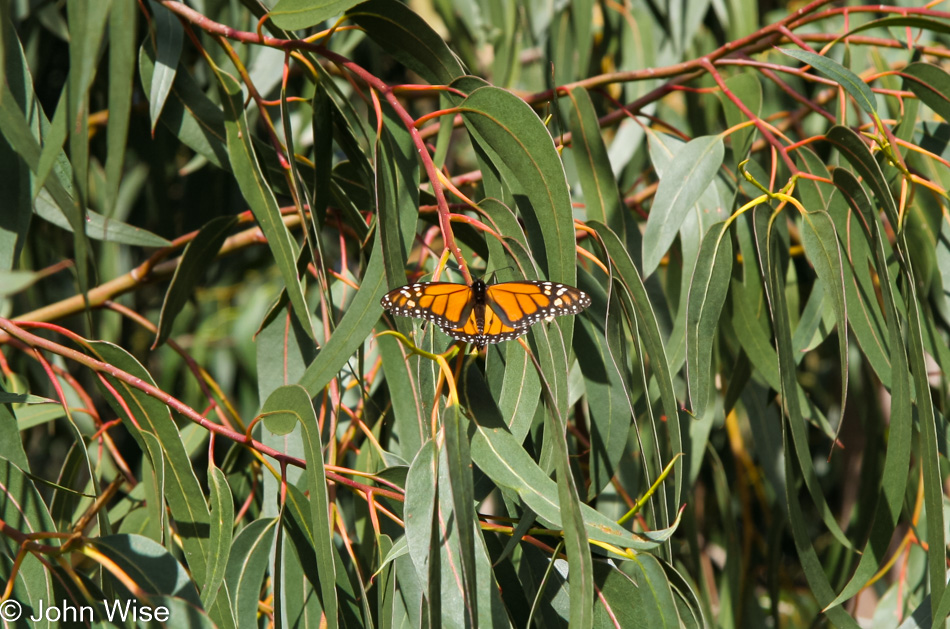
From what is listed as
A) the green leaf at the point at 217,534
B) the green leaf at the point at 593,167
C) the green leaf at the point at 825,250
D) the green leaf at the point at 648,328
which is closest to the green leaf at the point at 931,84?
the green leaf at the point at 825,250

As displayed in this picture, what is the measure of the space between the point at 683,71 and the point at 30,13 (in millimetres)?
1197

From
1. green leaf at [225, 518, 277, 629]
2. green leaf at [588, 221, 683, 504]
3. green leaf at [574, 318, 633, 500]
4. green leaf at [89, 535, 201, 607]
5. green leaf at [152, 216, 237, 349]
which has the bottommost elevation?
green leaf at [225, 518, 277, 629]

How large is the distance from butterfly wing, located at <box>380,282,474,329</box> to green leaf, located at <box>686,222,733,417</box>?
247 mm

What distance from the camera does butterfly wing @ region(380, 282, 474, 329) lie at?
796 mm

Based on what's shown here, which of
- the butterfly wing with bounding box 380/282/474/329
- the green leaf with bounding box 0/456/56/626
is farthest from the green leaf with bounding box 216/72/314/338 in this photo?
the green leaf with bounding box 0/456/56/626

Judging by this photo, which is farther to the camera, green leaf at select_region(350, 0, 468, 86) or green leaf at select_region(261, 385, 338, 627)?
green leaf at select_region(350, 0, 468, 86)

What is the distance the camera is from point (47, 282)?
6.65 feet

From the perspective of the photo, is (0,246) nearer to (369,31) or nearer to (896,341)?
(369,31)

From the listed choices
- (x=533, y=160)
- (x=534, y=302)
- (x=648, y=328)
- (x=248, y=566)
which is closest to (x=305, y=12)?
(x=533, y=160)

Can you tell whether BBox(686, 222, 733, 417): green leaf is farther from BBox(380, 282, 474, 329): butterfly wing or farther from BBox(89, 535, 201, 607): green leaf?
BBox(89, 535, 201, 607): green leaf

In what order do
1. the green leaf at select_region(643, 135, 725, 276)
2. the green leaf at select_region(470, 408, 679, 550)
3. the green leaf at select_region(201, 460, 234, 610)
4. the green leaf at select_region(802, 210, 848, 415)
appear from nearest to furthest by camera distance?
the green leaf at select_region(470, 408, 679, 550)
the green leaf at select_region(201, 460, 234, 610)
the green leaf at select_region(802, 210, 848, 415)
the green leaf at select_region(643, 135, 725, 276)

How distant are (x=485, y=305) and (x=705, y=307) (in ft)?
0.85

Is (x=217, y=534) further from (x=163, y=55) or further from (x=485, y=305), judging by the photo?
(x=163, y=55)

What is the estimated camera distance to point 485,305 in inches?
33.9
